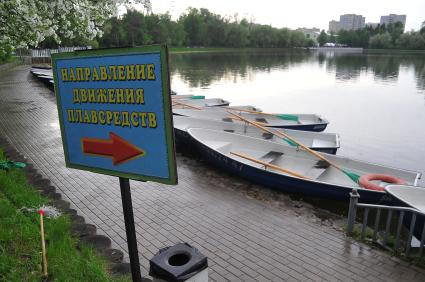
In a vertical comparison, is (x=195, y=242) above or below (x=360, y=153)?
above

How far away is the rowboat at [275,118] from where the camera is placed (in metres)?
14.1

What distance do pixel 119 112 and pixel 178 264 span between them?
1920 mm

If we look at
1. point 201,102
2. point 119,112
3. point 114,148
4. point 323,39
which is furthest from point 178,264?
point 323,39

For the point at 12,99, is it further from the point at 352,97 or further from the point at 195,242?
the point at 352,97

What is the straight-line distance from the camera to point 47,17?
20.5 ft

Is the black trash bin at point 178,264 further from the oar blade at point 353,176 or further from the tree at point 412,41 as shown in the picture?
the tree at point 412,41

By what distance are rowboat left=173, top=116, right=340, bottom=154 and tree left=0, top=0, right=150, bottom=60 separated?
19.2 feet

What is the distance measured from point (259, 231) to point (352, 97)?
2479cm

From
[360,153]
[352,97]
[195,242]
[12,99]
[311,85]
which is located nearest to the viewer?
[195,242]

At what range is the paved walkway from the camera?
5.28m

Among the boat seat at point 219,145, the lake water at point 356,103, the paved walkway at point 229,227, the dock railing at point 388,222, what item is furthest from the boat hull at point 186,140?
the dock railing at point 388,222

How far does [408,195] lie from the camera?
678 centimetres

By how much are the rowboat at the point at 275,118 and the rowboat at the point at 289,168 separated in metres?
3.16

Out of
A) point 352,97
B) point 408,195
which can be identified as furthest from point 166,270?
point 352,97
